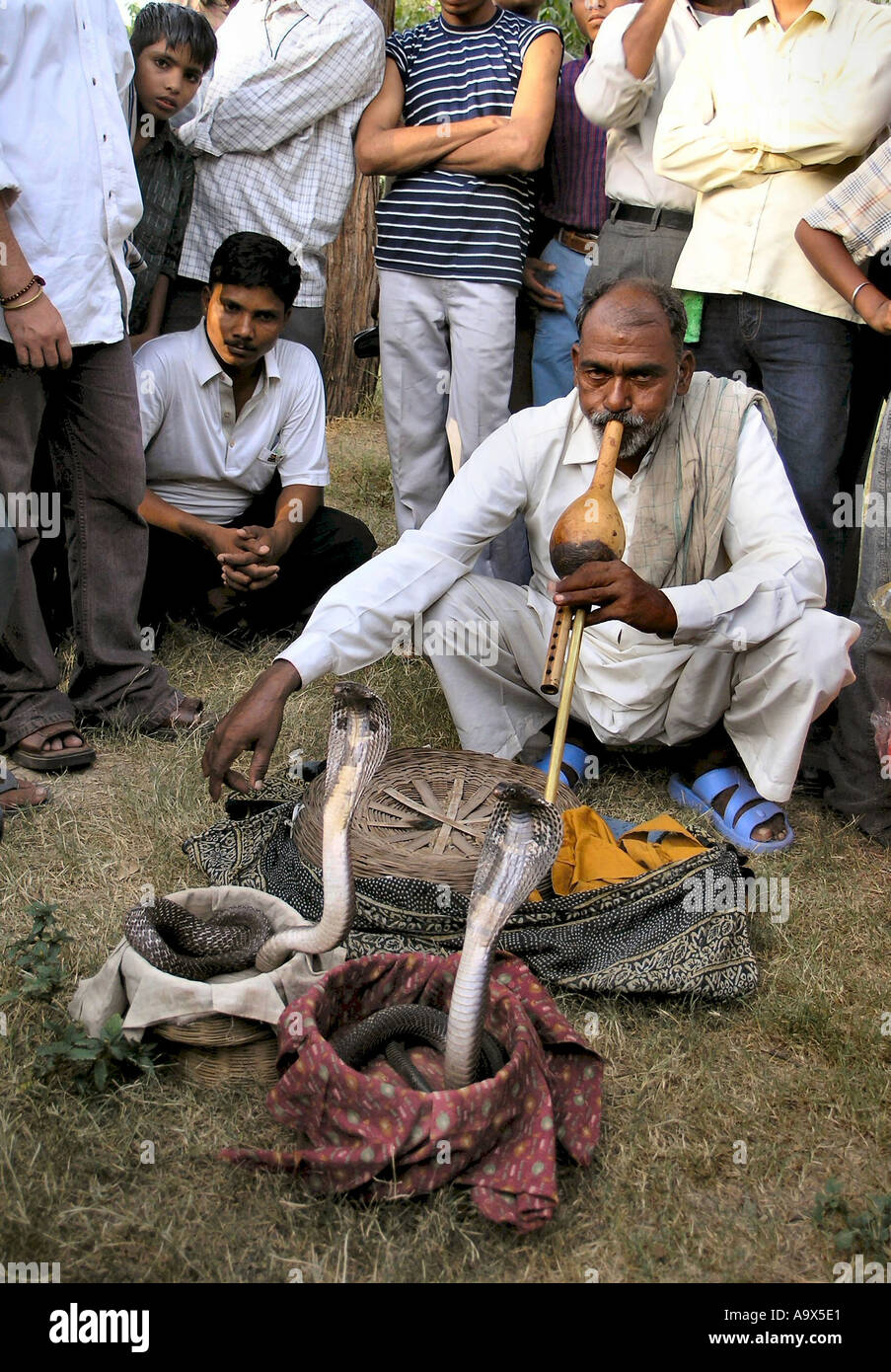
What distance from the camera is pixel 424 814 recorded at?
314 centimetres

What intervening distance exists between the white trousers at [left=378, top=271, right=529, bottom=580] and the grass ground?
1.76 m

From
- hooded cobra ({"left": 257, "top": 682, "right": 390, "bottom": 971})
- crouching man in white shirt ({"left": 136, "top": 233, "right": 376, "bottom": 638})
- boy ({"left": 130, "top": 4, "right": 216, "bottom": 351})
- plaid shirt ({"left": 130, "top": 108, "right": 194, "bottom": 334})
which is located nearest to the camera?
hooded cobra ({"left": 257, "top": 682, "right": 390, "bottom": 971})

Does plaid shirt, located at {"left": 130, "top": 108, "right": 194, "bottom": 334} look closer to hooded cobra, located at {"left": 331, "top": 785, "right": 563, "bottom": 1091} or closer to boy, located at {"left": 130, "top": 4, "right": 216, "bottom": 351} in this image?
boy, located at {"left": 130, "top": 4, "right": 216, "bottom": 351}

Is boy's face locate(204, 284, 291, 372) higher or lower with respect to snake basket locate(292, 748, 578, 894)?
higher

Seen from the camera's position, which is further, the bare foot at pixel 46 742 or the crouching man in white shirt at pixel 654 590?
the bare foot at pixel 46 742

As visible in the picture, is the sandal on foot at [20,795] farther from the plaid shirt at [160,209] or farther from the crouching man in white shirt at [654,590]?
the plaid shirt at [160,209]

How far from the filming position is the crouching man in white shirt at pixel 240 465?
13.9ft

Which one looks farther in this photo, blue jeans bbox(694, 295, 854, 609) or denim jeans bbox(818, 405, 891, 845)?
blue jeans bbox(694, 295, 854, 609)

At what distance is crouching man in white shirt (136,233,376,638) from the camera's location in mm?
4227

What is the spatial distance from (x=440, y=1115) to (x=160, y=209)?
3487mm

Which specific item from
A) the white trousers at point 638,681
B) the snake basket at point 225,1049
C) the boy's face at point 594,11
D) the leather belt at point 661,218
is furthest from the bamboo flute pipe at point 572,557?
the boy's face at point 594,11

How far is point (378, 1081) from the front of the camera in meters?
2.01

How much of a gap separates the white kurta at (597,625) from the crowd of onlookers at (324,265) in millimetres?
309

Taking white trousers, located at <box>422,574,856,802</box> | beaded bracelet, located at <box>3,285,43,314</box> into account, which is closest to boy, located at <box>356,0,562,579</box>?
white trousers, located at <box>422,574,856,802</box>
